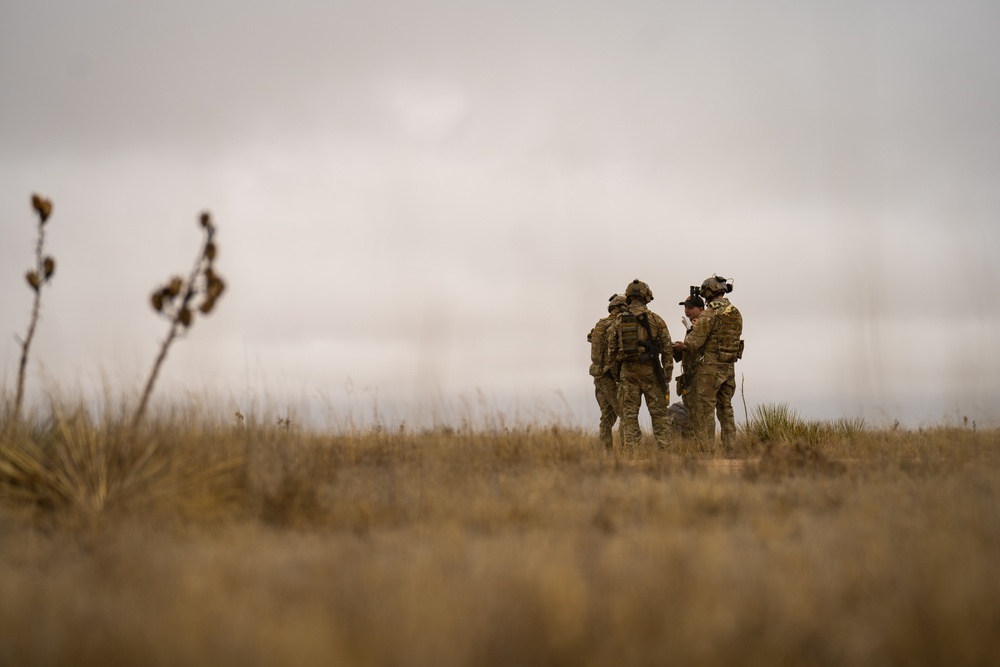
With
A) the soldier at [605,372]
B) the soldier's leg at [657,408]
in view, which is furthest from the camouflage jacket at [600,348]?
the soldier's leg at [657,408]

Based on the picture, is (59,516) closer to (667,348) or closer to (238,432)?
(238,432)

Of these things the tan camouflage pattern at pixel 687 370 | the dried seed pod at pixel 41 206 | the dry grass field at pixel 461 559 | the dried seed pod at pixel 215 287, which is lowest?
the dry grass field at pixel 461 559

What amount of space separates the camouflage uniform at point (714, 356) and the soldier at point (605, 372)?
4.16 feet

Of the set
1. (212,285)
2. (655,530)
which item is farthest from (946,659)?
(212,285)

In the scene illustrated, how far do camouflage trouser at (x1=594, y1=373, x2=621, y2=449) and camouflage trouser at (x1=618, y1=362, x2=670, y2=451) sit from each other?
58 cm

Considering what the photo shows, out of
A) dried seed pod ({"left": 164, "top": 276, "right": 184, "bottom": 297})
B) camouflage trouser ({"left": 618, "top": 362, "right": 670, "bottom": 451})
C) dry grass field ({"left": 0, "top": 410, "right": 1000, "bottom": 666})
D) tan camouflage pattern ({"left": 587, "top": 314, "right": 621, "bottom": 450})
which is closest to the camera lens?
dry grass field ({"left": 0, "top": 410, "right": 1000, "bottom": 666})

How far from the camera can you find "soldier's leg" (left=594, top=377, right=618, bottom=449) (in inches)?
481

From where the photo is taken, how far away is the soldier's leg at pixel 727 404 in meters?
11.3

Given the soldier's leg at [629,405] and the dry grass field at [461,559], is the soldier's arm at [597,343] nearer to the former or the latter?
the soldier's leg at [629,405]

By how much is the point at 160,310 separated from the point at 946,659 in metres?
5.43

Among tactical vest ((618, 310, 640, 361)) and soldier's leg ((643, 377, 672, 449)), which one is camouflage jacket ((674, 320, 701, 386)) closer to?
soldier's leg ((643, 377, 672, 449))

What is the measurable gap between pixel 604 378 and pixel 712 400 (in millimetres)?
1868

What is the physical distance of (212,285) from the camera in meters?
5.62

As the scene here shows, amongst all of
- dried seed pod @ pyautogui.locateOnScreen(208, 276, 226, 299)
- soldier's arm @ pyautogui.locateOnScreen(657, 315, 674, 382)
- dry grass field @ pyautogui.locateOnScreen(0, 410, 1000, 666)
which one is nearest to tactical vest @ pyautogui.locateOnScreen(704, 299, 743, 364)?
soldier's arm @ pyautogui.locateOnScreen(657, 315, 674, 382)
